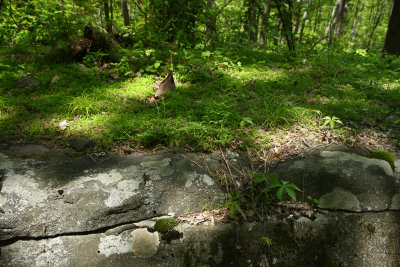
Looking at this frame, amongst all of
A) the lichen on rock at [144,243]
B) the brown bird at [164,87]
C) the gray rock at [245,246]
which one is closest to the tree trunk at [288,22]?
the brown bird at [164,87]

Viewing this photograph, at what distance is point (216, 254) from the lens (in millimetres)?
1889

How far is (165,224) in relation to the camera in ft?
6.48

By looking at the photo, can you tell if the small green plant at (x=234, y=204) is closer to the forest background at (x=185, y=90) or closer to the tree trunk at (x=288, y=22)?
the forest background at (x=185, y=90)

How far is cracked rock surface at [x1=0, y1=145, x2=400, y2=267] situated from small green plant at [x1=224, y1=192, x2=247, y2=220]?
0.10 metres

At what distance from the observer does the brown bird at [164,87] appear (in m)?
4.00

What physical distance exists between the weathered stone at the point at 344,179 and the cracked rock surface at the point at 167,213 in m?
0.01

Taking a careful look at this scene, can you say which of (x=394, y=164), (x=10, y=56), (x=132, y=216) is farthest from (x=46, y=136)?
(x=394, y=164)

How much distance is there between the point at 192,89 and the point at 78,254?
10.3 ft

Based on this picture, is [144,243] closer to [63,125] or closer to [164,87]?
[63,125]

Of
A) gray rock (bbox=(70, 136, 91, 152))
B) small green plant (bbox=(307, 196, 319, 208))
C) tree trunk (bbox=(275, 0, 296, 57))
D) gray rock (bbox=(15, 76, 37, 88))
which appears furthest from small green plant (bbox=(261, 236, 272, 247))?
tree trunk (bbox=(275, 0, 296, 57))

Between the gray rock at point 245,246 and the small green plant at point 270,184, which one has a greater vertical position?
the small green plant at point 270,184

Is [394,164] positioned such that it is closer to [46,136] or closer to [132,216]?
[132,216]

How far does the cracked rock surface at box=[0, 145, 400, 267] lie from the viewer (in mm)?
1822

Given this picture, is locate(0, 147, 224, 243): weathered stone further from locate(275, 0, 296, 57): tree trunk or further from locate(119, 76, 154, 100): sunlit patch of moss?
locate(275, 0, 296, 57): tree trunk
